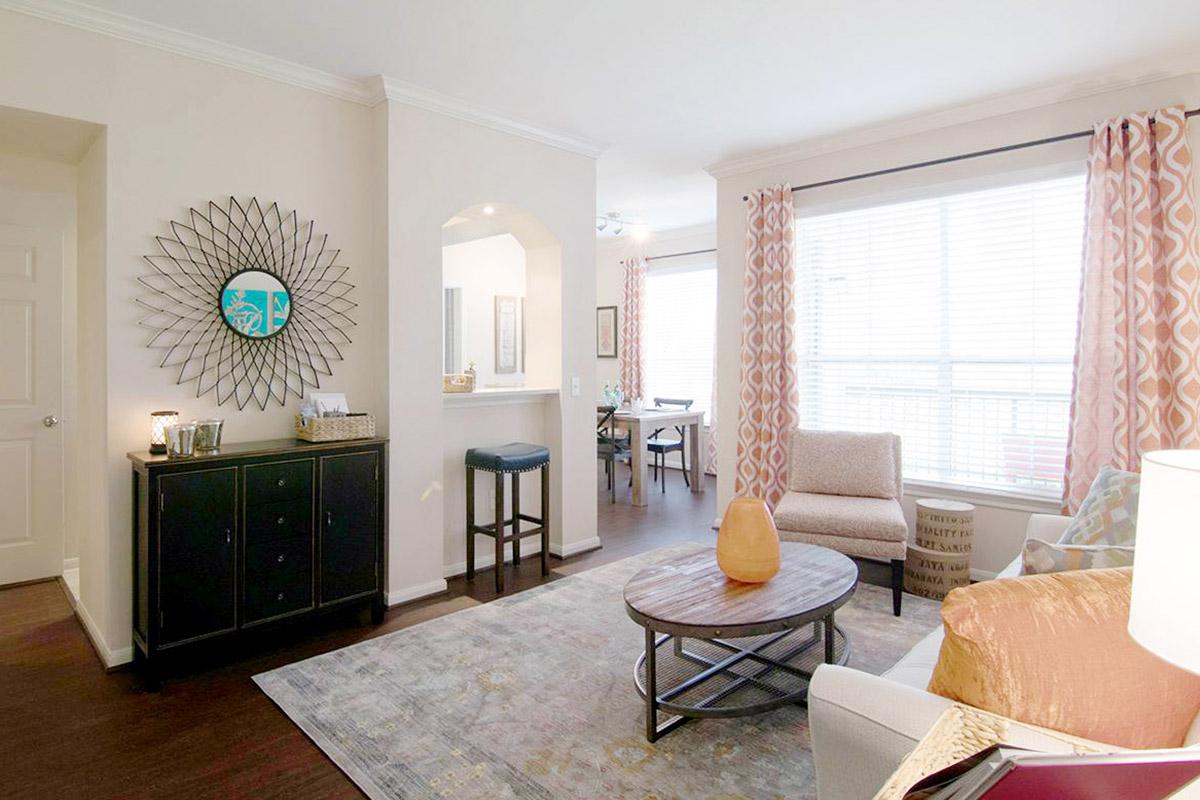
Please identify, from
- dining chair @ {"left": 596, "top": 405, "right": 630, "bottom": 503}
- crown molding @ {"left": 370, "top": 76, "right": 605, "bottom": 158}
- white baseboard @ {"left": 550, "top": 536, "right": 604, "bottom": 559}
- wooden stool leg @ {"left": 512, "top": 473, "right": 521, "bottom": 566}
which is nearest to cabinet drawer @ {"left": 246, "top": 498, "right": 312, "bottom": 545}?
wooden stool leg @ {"left": 512, "top": 473, "right": 521, "bottom": 566}

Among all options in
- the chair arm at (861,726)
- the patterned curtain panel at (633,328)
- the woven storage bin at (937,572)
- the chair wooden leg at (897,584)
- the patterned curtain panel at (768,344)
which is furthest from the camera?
the patterned curtain panel at (633,328)

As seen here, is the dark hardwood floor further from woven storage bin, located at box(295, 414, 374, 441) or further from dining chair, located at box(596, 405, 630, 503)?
dining chair, located at box(596, 405, 630, 503)

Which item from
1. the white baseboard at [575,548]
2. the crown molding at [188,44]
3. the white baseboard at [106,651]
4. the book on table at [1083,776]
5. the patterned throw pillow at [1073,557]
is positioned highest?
the crown molding at [188,44]

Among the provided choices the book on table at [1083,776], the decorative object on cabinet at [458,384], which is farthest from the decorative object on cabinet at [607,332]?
the book on table at [1083,776]

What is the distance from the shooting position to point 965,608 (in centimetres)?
112

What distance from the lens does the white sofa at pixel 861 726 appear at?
121 cm

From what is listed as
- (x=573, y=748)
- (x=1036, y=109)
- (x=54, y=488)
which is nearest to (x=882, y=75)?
(x=1036, y=109)

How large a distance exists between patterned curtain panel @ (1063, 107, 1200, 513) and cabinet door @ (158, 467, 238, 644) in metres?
4.13

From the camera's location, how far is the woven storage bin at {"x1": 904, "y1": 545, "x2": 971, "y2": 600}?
3.67 m

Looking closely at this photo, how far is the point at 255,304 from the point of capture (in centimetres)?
325

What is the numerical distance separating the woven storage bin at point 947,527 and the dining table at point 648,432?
8.79 ft

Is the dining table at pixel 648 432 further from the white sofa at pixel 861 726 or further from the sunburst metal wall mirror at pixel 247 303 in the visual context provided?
the white sofa at pixel 861 726

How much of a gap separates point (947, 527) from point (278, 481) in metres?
3.47

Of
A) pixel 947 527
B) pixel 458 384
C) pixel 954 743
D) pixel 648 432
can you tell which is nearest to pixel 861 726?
pixel 954 743
